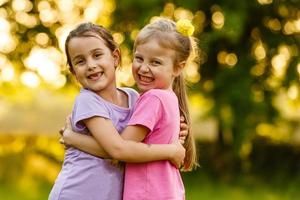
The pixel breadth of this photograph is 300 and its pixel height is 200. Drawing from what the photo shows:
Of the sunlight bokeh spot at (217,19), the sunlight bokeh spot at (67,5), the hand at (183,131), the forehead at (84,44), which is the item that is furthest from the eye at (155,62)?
the sunlight bokeh spot at (67,5)

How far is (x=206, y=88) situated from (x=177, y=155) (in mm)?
6856

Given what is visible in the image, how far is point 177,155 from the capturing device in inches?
132

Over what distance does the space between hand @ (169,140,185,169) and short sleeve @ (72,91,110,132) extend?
1.05 ft

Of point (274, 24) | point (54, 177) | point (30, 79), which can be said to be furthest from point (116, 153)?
point (30, 79)

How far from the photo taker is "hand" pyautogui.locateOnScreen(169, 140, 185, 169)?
3350 mm

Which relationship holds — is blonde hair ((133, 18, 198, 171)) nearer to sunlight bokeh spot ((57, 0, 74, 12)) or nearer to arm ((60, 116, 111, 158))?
arm ((60, 116, 111, 158))

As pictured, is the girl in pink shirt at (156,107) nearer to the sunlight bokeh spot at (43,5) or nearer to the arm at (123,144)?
the arm at (123,144)

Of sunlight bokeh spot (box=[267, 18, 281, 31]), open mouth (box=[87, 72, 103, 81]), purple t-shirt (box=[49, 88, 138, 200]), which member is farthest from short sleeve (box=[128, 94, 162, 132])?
sunlight bokeh spot (box=[267, 18, 281, 31])

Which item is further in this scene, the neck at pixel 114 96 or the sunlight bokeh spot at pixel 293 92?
the sunlight bokeh spot at pixel 293 92

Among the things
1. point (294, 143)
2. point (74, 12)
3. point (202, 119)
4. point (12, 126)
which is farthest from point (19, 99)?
point (294, 143)

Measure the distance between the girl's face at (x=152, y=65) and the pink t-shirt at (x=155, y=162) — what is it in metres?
0.05

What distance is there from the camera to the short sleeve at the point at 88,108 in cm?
327

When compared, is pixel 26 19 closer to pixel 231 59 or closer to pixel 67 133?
pixel 231 59

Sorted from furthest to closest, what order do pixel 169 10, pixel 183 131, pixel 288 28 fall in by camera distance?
pixel 288 28
pixel 169 10
pixel 183 131
